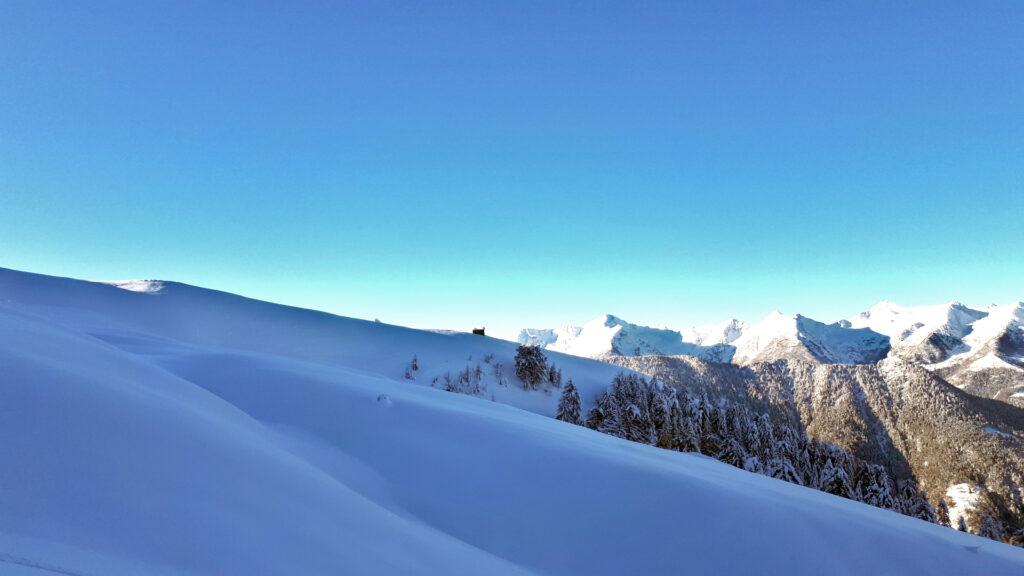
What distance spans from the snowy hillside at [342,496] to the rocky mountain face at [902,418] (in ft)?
249

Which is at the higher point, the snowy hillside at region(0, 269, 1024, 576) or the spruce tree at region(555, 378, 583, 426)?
the snowy hillside at region(0, 269, 1024, 576)

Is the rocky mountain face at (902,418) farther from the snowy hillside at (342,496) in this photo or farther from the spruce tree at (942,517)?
the snowy hillside at (342,496)

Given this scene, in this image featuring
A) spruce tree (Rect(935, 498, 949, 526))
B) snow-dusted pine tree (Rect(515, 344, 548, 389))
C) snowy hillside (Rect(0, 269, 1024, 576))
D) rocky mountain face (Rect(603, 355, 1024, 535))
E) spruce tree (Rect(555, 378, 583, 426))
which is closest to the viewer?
snowy hillside (Rect(0, 269, 1024, 576))

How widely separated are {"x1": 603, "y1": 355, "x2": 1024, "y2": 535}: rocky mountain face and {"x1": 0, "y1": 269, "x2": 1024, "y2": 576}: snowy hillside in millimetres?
75874

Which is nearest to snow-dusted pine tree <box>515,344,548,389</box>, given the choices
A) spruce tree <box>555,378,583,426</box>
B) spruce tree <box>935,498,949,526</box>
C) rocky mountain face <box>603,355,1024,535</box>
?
spruce tree <box>555,378,583,426</box>

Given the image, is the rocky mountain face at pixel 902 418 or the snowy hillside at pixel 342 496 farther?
the rocky mountain face at pixel 902 418

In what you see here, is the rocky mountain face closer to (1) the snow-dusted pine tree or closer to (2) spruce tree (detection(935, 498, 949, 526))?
(2) spruce tree (detection(935, 498, 949, 526))

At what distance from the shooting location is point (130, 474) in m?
2.77

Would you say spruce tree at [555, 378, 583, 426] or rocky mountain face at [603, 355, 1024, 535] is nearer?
spruce tree at [555, 378, 583, 426]

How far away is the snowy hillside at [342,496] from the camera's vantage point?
2.40m

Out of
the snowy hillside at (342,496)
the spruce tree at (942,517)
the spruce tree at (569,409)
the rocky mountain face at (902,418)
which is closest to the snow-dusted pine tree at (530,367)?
the spruce tree at (569,409)

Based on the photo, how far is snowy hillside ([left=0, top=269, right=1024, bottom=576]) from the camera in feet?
7.89

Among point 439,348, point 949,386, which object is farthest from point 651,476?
point 949,386

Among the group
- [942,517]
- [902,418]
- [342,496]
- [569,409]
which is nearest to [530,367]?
[569,409]
